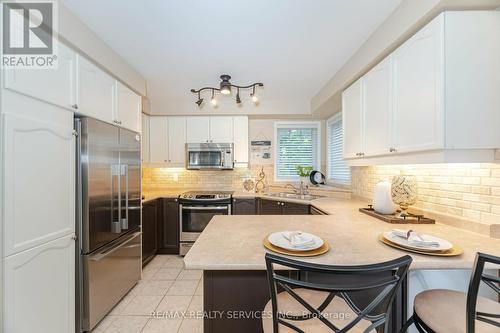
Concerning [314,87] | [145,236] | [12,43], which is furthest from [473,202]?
[145,236]

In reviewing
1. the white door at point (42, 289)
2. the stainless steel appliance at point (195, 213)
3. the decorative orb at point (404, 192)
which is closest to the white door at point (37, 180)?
the white door at point (42, 289)

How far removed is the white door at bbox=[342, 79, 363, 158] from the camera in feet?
6.58

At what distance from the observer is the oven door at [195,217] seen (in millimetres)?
3080

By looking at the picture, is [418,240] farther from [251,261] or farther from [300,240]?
[251,261]

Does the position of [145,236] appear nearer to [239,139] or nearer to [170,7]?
[239,139]

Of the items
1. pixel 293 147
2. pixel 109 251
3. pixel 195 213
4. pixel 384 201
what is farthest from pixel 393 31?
pixel 195 213

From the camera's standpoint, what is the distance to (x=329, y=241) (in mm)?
1265

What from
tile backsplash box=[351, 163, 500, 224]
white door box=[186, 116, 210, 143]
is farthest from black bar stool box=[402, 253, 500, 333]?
white door box=[186, 116, 210, 143]

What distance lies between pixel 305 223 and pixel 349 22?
155cm

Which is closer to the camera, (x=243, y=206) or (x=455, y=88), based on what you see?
(x=455, y=88)

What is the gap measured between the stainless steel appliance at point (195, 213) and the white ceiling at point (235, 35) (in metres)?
1.60

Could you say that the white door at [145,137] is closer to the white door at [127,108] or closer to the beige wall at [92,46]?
the white door at [127,108]

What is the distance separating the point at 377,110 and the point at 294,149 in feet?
6.87

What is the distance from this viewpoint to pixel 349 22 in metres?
1.58
